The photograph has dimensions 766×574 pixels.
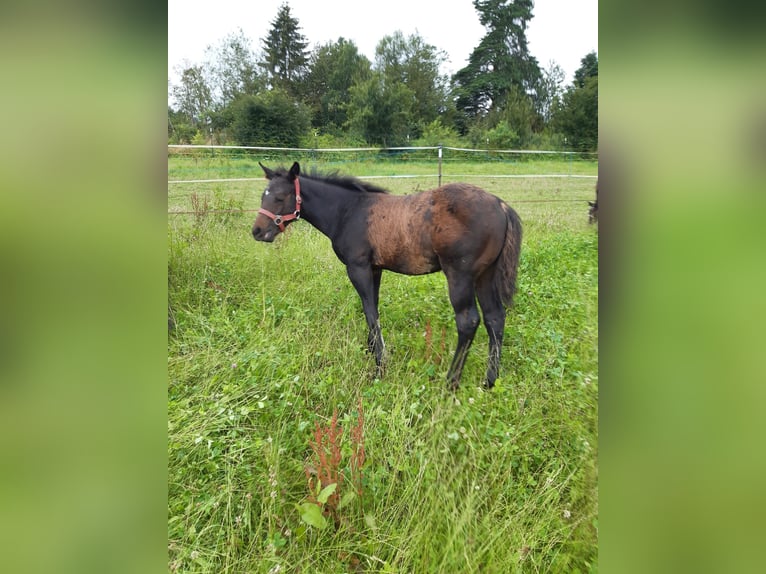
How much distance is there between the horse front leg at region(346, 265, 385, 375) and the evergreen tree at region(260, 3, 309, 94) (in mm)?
1324

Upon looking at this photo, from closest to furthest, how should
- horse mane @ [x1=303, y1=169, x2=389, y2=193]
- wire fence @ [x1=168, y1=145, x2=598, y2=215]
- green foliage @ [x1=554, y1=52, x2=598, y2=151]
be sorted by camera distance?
1. green foliage @ [x1=554, y1=52, x2=598, y2=151]
2. wire fence @ [x1=168, y1=145, x2=598, y2=215]
3. horse mane @ [x1=303, y1=169, x2=389, y2=193]

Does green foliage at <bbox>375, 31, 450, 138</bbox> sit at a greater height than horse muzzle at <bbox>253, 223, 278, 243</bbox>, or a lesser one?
greater

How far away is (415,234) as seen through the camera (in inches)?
103

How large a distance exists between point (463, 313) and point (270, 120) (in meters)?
1.52

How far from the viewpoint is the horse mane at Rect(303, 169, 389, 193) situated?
2.74 meters

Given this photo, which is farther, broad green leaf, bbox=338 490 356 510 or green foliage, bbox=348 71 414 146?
green foliage, bbox=348 71 414 146

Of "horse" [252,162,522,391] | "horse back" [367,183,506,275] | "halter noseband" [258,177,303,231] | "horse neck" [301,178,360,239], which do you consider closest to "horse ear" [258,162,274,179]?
"horse" [252,162,522,391]

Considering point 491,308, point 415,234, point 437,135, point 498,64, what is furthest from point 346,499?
point 415,234

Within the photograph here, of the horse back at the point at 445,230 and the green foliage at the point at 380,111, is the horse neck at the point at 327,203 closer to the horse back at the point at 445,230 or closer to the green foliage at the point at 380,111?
the horse back at the point at 445,230

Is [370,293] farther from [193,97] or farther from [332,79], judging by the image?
[193,97]

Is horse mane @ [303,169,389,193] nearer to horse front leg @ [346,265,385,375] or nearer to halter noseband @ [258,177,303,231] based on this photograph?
halter noseband @ [258,177,303,231]
